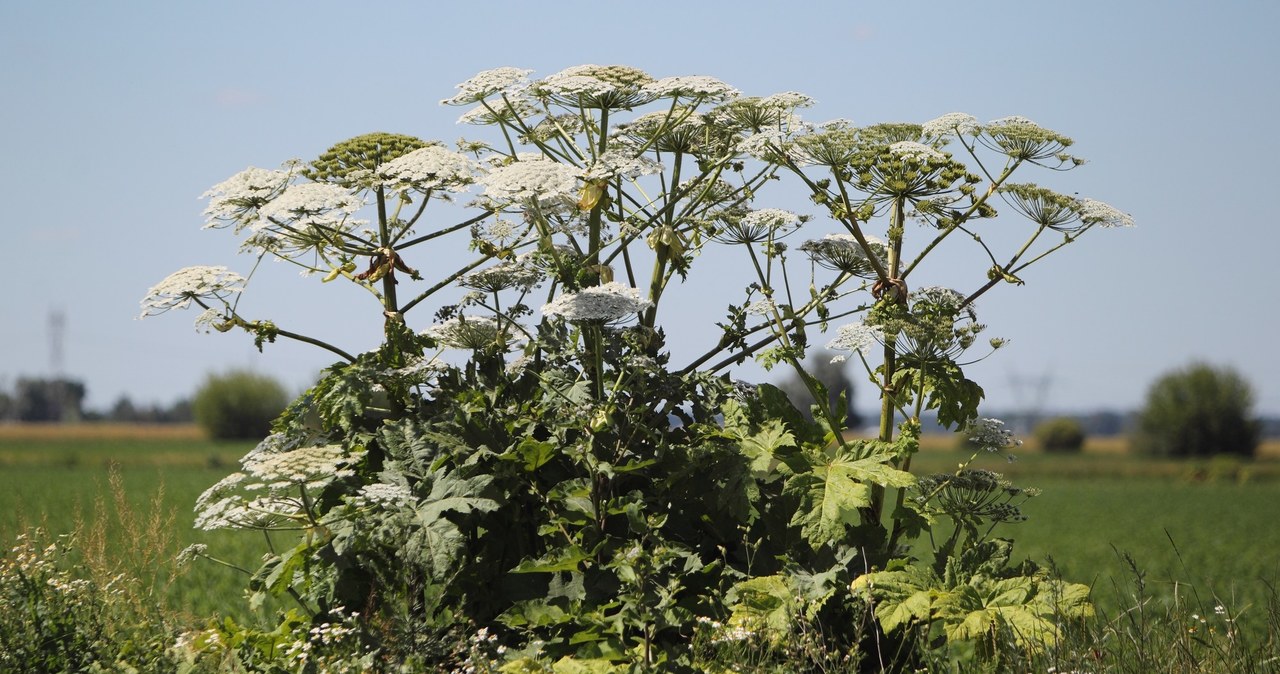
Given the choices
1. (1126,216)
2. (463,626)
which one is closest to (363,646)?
(463,626)

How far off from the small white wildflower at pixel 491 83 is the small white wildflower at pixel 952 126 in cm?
229

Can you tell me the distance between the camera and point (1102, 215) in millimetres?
6340

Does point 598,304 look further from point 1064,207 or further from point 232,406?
point 232,406

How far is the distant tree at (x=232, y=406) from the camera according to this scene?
3501 inches

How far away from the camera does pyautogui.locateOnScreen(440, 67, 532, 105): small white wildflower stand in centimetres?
607

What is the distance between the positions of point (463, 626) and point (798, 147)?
10.4 ft

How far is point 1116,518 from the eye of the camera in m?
36.0

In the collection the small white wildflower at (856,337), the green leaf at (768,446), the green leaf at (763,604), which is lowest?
the green leaf at (763,604)

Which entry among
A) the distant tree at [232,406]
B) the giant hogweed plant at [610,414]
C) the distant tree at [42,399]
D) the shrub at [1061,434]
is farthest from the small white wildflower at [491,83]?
the distant tree at [42,399]

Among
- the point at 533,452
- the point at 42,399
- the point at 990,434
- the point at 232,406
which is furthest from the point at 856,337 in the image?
the point at 42,399

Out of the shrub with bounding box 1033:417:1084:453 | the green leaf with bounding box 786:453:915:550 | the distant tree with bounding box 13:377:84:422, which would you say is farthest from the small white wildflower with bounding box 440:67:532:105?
the distant tree with bounding box 13:377:84:422

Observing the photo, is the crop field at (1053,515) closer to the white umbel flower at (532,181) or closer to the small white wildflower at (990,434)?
the small white wildflower at (990,434)

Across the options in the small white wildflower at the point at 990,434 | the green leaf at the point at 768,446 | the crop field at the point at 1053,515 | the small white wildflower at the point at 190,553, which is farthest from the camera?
the crop field at the point at 1053,515

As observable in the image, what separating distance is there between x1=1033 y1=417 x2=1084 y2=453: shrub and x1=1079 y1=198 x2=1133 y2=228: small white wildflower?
91.9 meters
